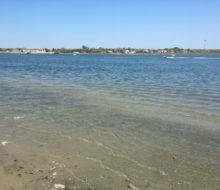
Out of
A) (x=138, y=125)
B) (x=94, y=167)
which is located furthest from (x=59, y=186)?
(x=138, y=125)

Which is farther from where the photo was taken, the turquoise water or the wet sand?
the turquoise water

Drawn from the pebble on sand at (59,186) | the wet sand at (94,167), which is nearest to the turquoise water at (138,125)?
the wet sand at (94,167)

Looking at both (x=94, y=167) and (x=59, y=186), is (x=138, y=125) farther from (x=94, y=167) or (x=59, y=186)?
(x=59, y=186)

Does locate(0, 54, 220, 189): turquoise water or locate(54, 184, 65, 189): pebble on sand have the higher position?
locate(54, 184, 65, 189): pebble on sand

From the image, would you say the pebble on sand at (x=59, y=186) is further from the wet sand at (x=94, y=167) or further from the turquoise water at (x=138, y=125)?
the turquoise water at (x=138, y=125)

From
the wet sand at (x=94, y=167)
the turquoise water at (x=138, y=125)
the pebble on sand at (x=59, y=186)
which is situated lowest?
the turquoise water at (x=138, y=125)

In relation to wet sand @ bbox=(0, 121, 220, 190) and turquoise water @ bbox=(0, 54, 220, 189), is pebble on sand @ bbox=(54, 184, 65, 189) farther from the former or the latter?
turquoise water @ bbox=(0, 54, 220, 189)

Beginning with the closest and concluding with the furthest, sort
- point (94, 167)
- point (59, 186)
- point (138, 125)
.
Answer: point (59, 186)
point (94, 167)
point (138, 125)

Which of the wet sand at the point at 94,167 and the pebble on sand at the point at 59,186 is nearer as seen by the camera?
the pebble on sand at the point at 59,186

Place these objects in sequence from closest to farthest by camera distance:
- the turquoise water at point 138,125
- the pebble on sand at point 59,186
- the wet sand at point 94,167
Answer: the pebble on sand at point 59,186 → the wet sand at point 94,167 → the turquoise water at point 138,125

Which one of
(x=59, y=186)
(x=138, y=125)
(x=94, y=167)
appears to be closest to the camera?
(x=59, y=186)

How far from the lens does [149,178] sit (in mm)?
7262

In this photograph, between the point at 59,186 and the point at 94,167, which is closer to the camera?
the point at 59,186

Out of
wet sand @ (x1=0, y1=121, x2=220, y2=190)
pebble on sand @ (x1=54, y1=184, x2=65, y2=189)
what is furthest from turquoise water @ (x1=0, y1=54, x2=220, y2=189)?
pebble on sand @ (x1=54, y1=184, x2=65, y2=189)
